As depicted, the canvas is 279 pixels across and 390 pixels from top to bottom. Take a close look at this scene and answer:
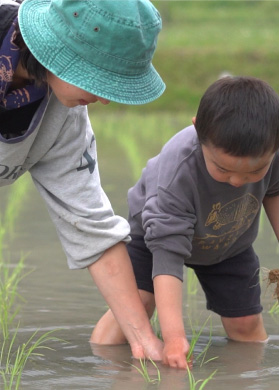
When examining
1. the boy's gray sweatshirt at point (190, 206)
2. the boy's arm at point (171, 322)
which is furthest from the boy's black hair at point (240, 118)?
the boy's arm at point (171, 322)

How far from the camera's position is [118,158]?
842 cm

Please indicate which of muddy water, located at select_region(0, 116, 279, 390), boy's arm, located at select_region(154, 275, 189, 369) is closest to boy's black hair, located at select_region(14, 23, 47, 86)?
boy's arm, located at select_region(154, 275, 189, 369)

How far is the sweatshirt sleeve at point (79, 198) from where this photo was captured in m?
2.94

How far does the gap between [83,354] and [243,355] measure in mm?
515

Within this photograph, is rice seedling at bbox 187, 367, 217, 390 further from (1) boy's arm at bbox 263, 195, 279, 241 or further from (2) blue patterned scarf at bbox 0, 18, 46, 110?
(2) blue patterned scarf at bbox 0, 18, 46, 110

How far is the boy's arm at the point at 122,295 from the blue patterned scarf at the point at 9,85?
0.61m

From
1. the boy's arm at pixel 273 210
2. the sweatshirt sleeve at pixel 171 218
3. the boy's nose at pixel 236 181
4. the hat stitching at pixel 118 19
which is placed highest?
the hat stitching at pixel 118 19

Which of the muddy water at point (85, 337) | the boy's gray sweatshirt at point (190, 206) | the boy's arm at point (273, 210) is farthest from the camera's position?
the boy's arm at point (273, 210)

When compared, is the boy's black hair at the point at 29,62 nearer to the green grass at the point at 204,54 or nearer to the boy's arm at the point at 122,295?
the boy's arm at the point at 122,295

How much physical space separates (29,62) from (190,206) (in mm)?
709

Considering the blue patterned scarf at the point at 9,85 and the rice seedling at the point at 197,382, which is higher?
the blue patterned scarf at the point at 9,85

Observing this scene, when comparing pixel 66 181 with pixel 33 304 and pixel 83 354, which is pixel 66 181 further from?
pixel 33 304

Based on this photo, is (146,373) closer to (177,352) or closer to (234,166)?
(177,352)

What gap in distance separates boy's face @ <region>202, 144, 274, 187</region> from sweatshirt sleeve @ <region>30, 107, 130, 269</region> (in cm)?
37
